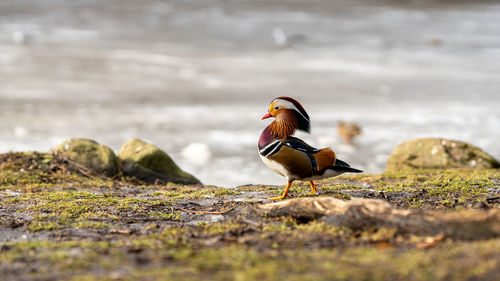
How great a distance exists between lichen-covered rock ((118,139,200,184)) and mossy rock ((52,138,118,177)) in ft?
0.69

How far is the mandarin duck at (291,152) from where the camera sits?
6.14 meters

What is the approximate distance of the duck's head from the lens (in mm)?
6340

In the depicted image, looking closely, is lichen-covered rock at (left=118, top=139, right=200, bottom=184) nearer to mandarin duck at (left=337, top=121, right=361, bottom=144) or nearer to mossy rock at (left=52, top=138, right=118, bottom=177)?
mossy rock at (left=52, top=138, right=118, bottom=177)

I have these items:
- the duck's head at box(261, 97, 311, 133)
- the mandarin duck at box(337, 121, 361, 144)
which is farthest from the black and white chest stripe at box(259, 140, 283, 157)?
the mandarin duck at box(337, 121, 361, 144)

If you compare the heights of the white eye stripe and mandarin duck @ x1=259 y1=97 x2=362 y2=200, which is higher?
the white eye stripe

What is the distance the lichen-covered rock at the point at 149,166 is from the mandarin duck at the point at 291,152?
3247 millimetres

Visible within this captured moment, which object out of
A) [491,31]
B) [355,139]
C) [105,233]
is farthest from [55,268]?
[491,31]

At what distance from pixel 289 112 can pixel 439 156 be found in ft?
14.4

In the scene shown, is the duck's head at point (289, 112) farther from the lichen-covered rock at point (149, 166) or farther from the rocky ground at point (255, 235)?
the lichen-covered rock at point (149, 166)

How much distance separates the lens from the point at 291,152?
6.14m

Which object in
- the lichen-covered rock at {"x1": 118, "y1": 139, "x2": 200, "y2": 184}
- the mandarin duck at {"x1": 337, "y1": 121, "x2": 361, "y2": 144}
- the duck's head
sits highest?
the mandarin duck at {"x1": 337, "y1": 121, "x2": 361, "y2": 144}

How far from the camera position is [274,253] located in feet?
14.1

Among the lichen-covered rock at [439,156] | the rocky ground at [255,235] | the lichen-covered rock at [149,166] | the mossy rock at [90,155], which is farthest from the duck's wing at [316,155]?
the lichen-covered rock at [439,156]

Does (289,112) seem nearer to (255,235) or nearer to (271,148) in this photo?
(271,148)
